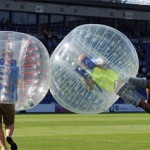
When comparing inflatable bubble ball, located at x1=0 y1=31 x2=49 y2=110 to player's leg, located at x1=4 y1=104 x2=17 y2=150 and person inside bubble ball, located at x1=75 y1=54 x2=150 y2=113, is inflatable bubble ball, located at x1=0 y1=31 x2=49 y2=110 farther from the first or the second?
player's leg, located at x1=4 y1=104 x2=17 y2=150

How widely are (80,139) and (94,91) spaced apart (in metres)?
6.42

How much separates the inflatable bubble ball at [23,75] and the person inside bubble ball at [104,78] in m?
0.63

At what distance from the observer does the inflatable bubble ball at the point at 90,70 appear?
8703 mm

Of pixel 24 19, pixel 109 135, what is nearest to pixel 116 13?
pixel 24 19

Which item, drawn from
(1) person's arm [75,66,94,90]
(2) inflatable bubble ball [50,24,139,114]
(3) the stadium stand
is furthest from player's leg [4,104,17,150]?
(3) the stadium stand

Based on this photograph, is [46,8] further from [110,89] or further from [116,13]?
[110,89]

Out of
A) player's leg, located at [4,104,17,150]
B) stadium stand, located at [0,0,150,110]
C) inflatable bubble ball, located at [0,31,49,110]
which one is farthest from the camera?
stadium stand, located at [0,0,150,110]

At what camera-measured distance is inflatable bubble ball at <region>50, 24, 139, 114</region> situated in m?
8.70

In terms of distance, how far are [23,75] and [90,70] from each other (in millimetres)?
1073

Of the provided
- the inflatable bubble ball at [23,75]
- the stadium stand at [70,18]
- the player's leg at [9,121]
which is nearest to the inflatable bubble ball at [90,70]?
the inflatable bubble ball at [23,75]

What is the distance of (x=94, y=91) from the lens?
8.73 metres

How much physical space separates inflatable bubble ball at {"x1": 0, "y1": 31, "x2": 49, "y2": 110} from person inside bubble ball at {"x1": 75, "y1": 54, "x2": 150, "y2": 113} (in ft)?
2.06

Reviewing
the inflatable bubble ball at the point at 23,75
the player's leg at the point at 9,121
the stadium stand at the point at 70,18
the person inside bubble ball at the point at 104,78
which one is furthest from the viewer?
the stadium stand at the point at 70,18

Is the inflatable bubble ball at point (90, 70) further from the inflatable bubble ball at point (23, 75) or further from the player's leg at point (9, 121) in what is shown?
the player's leg at point (9, 121)
